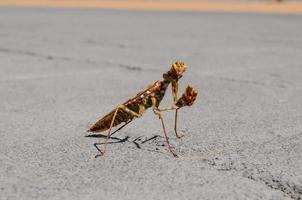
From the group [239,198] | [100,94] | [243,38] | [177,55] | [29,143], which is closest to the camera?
[239,198]

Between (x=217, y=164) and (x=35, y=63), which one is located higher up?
(x=217, y=164)

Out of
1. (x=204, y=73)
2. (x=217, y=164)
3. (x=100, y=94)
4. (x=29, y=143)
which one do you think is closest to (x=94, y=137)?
(x=29, y=143)

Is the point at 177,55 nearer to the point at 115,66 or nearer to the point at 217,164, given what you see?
the point at 115,66

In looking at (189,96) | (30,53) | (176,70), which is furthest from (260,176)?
(30,53)

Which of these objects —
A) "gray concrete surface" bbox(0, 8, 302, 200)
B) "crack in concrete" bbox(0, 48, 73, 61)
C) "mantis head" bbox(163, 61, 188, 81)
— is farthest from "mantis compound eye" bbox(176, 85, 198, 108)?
"crack in concrete" bbox(0, 48, 73, 61)

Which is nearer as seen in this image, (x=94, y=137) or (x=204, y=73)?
(x=94, y=137)

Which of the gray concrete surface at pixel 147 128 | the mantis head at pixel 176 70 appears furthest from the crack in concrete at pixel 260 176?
the mantis head at pixel 176 70

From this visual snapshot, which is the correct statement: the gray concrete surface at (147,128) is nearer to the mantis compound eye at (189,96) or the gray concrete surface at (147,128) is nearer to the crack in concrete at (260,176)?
the crack in concrete at (260,176)
